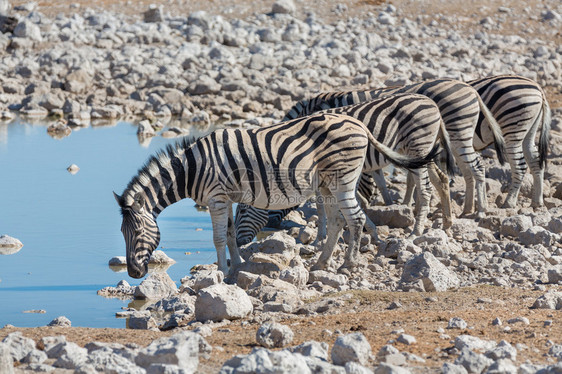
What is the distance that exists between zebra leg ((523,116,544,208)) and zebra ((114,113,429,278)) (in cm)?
416

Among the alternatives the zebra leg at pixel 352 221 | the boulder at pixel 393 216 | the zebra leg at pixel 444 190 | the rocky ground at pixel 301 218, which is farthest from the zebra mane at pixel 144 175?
the zebra leg at pixel 444 190

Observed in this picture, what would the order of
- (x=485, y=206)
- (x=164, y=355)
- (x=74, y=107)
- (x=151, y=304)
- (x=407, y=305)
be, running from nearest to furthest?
(x=164, y=355), (x=407, y=305), (x=151, y=304), (x=485, y=206), (x=74, y=107)

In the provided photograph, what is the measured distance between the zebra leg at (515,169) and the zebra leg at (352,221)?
3651 millimetres

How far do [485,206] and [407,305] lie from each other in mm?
4205

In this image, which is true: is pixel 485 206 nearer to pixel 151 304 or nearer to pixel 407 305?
pixel 407 305

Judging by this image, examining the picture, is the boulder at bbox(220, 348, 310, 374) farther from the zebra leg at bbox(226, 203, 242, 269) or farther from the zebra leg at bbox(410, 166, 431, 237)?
the zebra leg at bbox(410, 166, 431, 237)

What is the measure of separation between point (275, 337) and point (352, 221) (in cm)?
326

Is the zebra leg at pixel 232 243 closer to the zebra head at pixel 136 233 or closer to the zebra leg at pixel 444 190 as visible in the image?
the zebra head at pixel 136 233

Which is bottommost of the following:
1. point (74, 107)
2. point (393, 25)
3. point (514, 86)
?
point (514, 86)

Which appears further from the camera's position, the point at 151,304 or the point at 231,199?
the point at 231,199

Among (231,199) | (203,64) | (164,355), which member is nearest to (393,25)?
(203,64)

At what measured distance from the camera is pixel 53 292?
9477 mm

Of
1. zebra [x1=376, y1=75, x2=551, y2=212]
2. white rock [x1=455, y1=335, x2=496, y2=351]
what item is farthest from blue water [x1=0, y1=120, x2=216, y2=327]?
zebra [x1=376, y1=75, x2=551, y2=212]

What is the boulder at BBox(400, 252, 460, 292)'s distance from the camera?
28.7 feet
